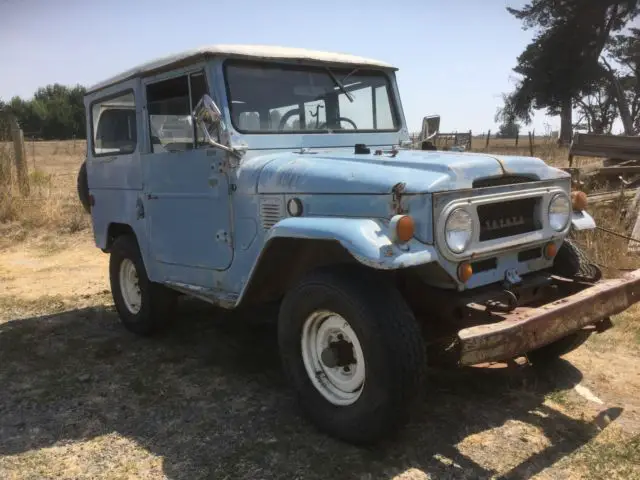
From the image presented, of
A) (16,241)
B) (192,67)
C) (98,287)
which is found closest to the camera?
(192,67)

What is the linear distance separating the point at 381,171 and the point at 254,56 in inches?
55.1

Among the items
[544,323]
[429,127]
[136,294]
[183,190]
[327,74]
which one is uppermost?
[327,74]

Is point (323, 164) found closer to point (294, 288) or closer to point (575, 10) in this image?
point (294, 288)

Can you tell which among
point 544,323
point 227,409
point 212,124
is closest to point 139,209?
point 212,124

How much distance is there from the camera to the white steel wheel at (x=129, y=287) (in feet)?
17.1

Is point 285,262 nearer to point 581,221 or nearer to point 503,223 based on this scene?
point 503,223

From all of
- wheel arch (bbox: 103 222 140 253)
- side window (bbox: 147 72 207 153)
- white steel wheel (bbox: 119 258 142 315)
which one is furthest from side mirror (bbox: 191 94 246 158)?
white steel wheel (bbox: 119 258 142 315)

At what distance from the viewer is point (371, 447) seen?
10.0 feet

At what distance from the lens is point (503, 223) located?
3.26m

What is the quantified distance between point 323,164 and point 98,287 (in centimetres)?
452

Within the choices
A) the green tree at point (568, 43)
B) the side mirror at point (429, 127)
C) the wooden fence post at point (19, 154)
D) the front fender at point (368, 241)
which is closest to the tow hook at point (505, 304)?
the front fender at point (368, 241)

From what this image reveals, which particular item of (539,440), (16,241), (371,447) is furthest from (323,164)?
A: (16,241)

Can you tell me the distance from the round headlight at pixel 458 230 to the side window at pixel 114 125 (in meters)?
2.82

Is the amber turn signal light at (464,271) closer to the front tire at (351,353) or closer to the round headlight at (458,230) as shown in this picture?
the round headlight at (458,230)
